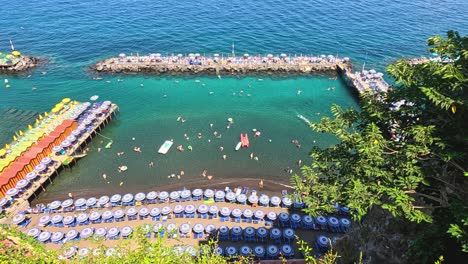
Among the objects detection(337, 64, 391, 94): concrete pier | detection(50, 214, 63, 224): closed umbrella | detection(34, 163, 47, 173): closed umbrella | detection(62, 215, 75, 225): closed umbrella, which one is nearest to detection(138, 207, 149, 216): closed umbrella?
detection(62, 215, 75, 225): closed umbrella

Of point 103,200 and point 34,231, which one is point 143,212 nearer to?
point 103,200

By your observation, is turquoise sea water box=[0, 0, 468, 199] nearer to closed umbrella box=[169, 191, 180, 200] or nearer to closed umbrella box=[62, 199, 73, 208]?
closed umbrella box=[62, 199, 73, 208]

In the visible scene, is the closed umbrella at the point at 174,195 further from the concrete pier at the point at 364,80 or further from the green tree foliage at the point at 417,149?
the concrete pier at the point at 364,80

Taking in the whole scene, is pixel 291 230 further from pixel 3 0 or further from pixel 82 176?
pixel 3 0

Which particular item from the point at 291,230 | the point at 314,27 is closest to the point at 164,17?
the point at 314,27

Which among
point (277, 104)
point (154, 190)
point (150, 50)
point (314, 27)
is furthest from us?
point (314, 27)

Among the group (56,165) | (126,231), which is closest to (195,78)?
(56,165)
